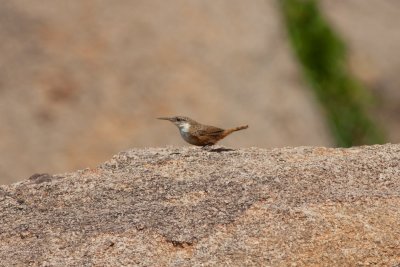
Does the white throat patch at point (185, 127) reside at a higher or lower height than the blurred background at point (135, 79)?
lower

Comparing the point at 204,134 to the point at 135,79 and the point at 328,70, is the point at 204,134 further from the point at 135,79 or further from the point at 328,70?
the point at 328,70

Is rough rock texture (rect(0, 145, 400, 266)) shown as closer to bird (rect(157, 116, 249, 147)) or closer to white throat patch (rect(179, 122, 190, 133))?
bird (rect(157, 116, 249, 147))

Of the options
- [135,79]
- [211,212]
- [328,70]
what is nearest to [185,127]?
[211,212]

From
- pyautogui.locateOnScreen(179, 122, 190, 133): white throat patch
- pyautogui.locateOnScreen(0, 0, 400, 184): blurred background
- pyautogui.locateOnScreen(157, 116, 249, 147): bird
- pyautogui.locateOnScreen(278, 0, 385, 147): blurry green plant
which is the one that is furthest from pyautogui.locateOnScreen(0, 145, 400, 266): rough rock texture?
pyautogui.locateOnScreen(278, 0, 385, 147): blurry green plant

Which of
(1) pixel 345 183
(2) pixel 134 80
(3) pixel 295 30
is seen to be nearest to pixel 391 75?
(3) pixel 295 30

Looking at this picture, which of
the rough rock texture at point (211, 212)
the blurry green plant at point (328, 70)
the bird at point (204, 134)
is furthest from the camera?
the blurry green plant at point (328, 70)

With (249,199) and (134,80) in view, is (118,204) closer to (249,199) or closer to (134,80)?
(249,199)

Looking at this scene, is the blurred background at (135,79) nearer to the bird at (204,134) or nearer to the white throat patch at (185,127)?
the white throat patch at (185,127)

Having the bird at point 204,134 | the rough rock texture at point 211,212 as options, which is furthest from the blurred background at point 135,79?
the rough rock texture at point 211,212
